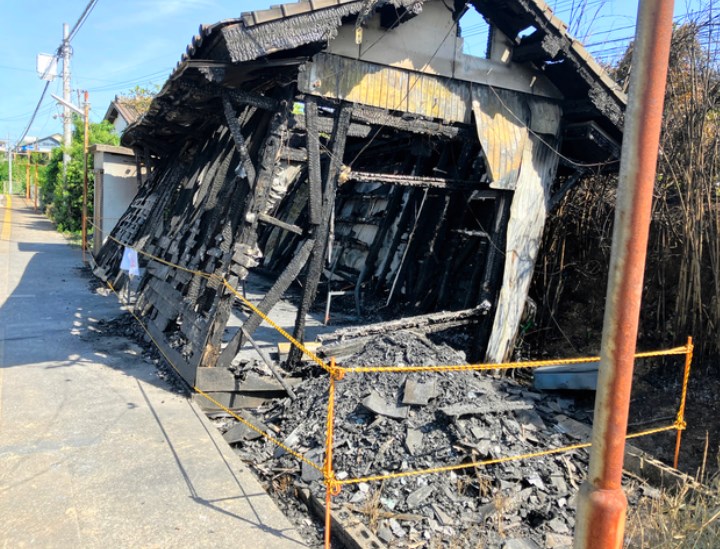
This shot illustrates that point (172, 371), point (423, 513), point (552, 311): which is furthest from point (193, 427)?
point (552, 311)

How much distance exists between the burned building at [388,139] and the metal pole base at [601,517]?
174 inches

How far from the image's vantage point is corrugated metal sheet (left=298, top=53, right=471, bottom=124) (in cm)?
620

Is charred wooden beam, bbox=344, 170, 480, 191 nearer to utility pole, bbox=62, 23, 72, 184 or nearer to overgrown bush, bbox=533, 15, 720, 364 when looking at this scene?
overgrown bush, bbox=533, 15, 720, 364

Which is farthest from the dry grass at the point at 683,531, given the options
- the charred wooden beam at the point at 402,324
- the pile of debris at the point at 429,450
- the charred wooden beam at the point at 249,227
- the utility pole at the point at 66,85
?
the utility pole at the point at 66,85

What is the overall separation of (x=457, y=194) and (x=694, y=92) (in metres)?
3.73

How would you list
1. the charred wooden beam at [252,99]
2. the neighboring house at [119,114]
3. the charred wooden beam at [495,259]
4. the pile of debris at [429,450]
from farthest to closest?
the neighboring house at [119,114] < the charred wooden beam at [495,259] < the charred wooden beam at [252,99] < the pile of debris at [429,450]

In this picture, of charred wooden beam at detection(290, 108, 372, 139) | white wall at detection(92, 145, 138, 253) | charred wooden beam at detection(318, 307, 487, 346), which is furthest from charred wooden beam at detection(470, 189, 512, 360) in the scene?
white wall at detection(92, 145, 138, 253)

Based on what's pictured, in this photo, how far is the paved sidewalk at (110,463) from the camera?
12.0 ft

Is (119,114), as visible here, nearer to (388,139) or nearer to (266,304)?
(388,139)

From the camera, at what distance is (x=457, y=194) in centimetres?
939

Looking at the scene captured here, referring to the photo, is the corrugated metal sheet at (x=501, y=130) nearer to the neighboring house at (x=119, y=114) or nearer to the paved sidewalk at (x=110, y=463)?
the paved sidewalk at (x=110, y=463)

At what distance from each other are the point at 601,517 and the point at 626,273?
0.98 m

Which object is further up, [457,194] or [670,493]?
[457,194]

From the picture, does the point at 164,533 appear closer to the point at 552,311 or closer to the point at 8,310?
the point at 552,311
